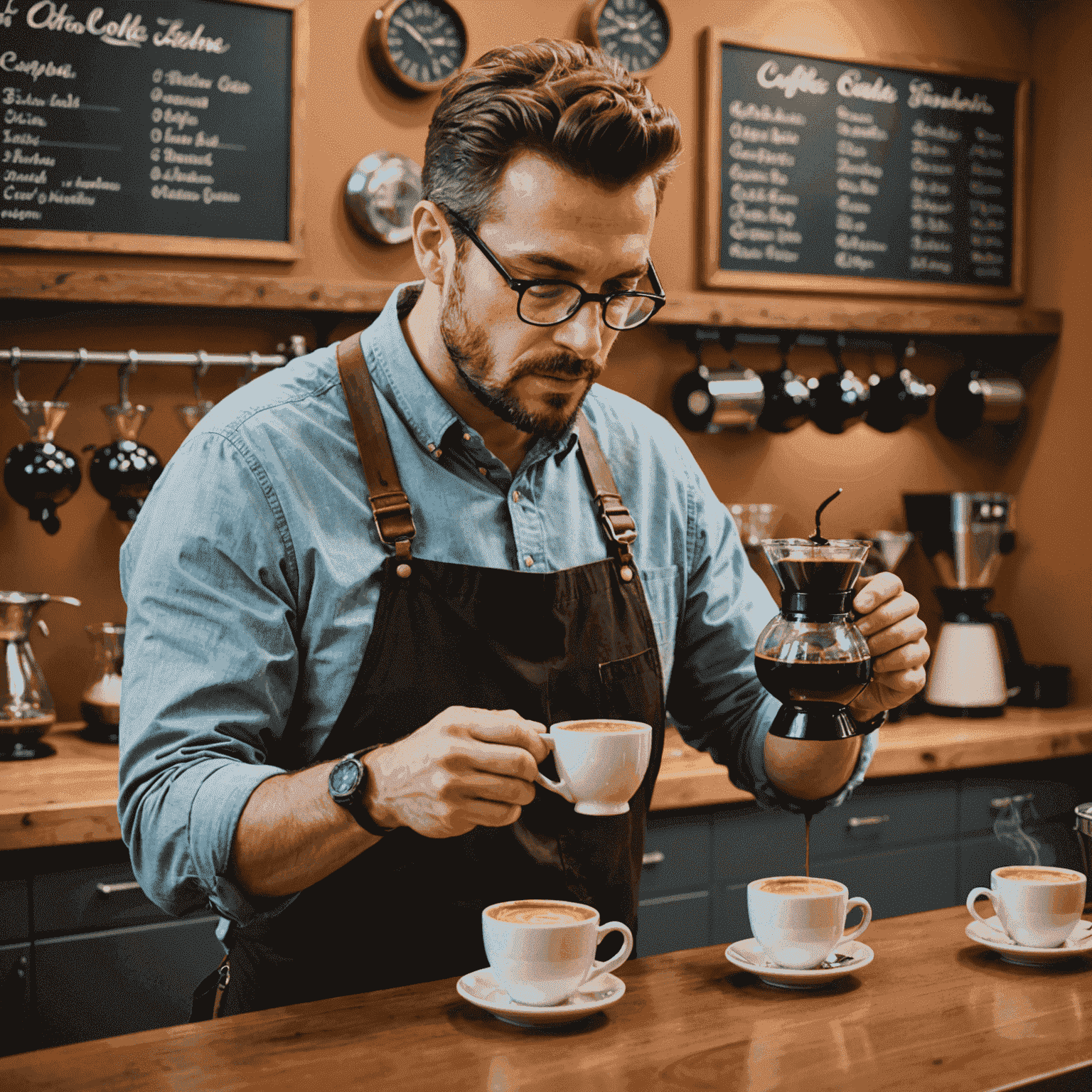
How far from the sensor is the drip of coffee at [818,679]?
1373 mm

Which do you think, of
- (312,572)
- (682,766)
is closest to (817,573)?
(312,572)

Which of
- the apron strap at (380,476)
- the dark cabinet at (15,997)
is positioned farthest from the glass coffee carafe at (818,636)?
the dark cabinet at (15,997)

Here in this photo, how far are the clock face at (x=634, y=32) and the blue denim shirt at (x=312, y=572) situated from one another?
1777mm

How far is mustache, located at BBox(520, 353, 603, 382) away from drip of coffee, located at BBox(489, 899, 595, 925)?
609mm

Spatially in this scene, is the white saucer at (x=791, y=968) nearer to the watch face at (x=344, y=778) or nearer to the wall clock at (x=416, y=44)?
the watch face at (x=344, y=778)

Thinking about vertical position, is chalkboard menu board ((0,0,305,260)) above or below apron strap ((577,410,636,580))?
above

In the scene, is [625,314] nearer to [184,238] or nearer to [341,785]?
[341,785]

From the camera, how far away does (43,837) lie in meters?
2.25

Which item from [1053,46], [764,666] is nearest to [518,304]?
[764,666]

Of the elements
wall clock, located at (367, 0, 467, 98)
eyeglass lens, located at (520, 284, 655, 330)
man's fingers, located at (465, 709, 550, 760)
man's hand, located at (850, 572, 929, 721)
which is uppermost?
wall clock, located at (367, 0, 467, 98)

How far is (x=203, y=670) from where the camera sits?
4.52ft

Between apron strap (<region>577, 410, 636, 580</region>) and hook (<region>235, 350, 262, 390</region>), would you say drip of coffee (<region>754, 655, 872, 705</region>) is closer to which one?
apron strap (<region>577, 410, 636, 580</region>)

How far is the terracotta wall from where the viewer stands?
2.90 meters

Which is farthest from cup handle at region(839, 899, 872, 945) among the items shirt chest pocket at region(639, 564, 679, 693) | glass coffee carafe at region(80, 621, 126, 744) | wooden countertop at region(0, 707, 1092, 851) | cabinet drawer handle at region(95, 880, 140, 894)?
glass coffee carafe at region(80, 621, 126, 744)
